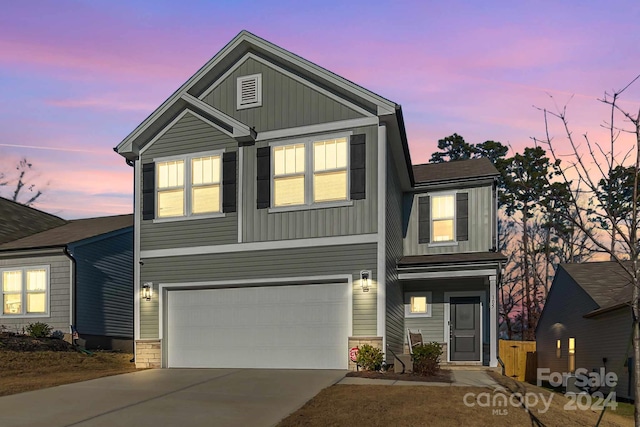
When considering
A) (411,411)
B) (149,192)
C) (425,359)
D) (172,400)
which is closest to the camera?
(411,411)

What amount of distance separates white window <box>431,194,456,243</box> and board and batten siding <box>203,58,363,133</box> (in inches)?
200

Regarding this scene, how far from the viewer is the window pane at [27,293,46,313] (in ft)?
71.2

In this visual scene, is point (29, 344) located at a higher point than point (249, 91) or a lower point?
lower

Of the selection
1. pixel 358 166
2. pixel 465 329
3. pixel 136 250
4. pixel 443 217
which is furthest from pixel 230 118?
pixel 465 329

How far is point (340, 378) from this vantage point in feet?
41.8

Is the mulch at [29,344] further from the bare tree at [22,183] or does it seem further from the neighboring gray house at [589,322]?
the bare tree at [22,183]

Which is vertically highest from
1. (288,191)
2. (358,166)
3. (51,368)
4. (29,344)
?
(358,166)

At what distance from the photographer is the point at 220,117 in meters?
16.0

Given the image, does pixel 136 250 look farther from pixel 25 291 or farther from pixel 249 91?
pixel 25 291

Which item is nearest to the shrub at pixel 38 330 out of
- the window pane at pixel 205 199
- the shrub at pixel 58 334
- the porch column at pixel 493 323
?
the shrub at pixel 58 334

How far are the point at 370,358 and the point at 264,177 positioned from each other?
17.3 ft

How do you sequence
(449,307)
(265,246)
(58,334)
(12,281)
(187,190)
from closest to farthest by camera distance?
1. (265,246)
2. (187,190)
3. (449,307)
4. (58,334)
5. (12,281)

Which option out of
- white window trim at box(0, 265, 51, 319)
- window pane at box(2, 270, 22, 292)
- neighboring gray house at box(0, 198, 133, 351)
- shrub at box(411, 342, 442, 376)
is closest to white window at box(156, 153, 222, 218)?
shrub at box(411, 342, 442, 376)

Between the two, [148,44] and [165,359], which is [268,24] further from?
[165,359]
